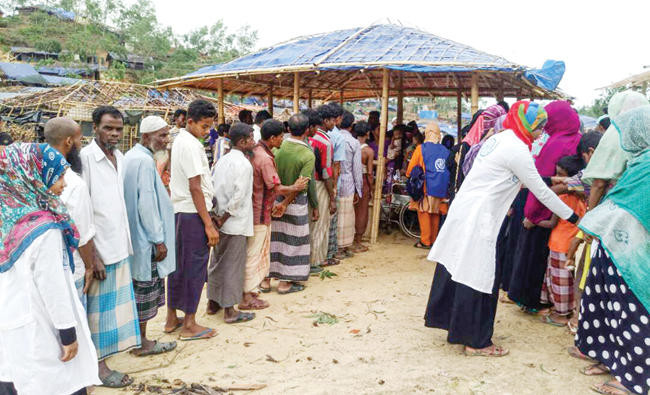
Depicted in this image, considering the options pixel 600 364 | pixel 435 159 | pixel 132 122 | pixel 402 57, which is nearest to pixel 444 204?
pixel 435 159

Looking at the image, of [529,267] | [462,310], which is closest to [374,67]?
[529,267]

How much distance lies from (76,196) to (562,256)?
369 centimetres

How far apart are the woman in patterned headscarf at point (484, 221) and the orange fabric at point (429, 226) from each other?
3.43m

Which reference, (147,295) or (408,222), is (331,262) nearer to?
(408,222)

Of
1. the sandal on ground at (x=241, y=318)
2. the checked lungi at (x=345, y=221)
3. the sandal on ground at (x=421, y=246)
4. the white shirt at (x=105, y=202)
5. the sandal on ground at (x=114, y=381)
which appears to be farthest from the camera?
the sandal on ground at (x=421, y=246)

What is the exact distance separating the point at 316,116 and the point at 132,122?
468 inches

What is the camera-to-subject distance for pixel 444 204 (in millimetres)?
6730

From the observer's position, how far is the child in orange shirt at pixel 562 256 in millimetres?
3859

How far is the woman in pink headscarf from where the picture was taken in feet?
13.0

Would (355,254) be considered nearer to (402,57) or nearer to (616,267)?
(402,57)

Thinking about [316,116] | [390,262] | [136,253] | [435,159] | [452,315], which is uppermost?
[316,116]

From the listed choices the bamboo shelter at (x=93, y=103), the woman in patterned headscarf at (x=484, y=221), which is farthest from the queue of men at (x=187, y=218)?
the bamboo shelter at (x=93, y=103)

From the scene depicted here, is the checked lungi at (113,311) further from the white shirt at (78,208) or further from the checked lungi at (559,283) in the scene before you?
the checked lungi at (559,283)

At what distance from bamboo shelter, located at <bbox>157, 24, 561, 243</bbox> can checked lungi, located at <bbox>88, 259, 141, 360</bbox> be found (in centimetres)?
443
